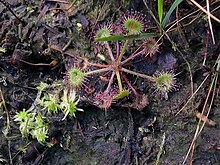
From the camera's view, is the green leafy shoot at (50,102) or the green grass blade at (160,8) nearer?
the green grass blade at (160,8)

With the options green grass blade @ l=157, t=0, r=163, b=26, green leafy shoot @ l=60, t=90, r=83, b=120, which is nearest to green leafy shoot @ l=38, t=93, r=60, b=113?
green leafy shoot @ l=60, t=90, r=83, b=120

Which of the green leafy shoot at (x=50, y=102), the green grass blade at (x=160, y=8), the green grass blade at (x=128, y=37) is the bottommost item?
the green leafy shoot at (x=50, y=102)

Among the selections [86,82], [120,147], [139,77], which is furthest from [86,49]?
[120,147]

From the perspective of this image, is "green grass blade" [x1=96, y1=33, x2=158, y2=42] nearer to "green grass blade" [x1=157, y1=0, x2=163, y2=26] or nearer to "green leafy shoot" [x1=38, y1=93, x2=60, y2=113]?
"green grass blade" [x1=157, y1=0, x2=163, y2=26]

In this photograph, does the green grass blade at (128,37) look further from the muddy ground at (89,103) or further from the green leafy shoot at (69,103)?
the green leafy shoot at (69,103)

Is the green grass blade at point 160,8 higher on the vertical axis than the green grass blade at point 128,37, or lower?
higher

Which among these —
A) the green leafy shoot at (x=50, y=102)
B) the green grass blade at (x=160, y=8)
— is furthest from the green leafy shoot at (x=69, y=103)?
the green grass blade at (x=160, y=8)

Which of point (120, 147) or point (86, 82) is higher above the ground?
point (86, 82)

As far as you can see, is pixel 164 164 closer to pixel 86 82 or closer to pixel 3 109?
pixel 86 82

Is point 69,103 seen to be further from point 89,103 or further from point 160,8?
point 160,8
